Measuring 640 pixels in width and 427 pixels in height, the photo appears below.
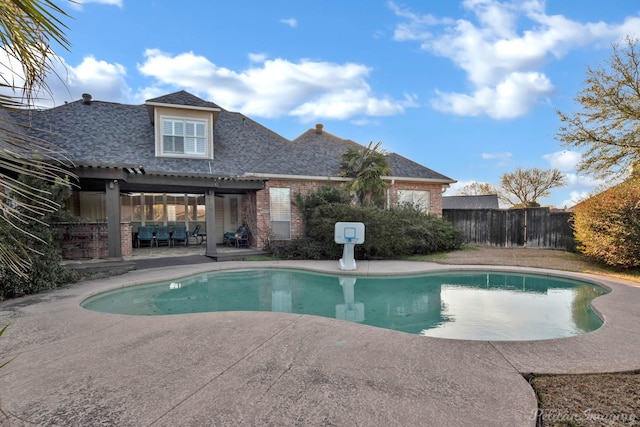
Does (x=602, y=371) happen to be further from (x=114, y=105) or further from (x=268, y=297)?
(x=114, y=105)

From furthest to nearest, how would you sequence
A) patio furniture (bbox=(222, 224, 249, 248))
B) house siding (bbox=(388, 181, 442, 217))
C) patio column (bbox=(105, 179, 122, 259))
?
house siding (bbox=(388, 181, 442, 217)) < patio furniture (bbox=(222, 224, 249, 248)) < patio column (bbox=(105, 179, 122, 259))

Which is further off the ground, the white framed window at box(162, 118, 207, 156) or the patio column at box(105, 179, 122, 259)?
the white framed window at box(162, 118, 207, 156)

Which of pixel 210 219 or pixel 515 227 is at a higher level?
pixel 210 219

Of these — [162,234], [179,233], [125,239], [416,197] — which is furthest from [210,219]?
[416,197]

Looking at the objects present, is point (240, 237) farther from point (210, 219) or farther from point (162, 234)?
point (162, 234)

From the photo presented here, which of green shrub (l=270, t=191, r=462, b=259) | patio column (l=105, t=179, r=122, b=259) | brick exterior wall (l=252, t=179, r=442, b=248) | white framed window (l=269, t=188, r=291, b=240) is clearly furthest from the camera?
white framed window (l=269, t=188, r=291, b=240)

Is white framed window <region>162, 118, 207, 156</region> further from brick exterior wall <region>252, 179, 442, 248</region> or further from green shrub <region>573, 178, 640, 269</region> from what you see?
green shrub <region>573, 178, 640, 269</region>

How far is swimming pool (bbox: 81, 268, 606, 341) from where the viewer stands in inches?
228

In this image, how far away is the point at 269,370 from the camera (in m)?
3.46

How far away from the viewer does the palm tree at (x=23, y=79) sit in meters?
1.31

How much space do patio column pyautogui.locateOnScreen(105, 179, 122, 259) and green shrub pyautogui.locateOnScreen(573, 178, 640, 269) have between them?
14.7 meters

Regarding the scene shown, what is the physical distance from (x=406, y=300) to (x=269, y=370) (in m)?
4.78

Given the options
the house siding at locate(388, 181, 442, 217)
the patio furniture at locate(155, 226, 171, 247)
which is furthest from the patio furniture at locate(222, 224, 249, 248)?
the house siding at locate(388, 181, 442, 217)

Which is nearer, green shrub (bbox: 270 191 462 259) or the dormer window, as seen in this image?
green shrub (bbox: 270 191 462 259)
